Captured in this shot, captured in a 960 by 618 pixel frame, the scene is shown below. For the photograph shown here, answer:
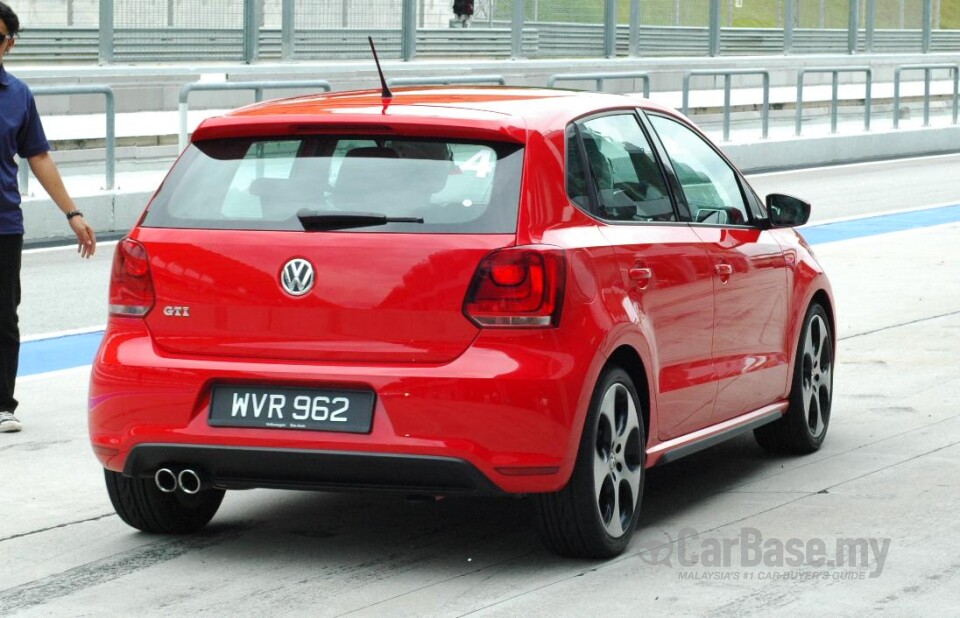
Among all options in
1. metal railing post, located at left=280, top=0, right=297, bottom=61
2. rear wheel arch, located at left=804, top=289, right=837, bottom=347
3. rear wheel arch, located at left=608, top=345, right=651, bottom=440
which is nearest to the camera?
rear wheel arch, located at left=608, top=345, right=651, bottom=440

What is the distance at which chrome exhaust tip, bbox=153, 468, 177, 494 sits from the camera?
5848 millimetres

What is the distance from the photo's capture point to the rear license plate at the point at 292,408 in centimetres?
560

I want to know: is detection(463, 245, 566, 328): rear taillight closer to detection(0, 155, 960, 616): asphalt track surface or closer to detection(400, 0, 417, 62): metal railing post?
detection(0, 155, 960, 616): asphalt track surface

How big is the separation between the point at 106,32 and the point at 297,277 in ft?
53.1

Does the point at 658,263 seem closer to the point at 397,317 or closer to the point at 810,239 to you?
the point at 397,317

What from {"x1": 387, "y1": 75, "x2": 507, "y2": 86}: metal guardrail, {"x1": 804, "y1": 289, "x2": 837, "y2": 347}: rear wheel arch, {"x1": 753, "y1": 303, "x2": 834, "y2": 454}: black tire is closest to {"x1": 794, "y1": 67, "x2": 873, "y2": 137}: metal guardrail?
{"x1": 387, "y1": 75, "x2": 507, "y2": 86}: metal guardrail

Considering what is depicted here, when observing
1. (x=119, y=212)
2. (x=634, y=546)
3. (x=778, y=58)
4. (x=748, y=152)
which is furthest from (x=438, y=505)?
(x=778, y=58)

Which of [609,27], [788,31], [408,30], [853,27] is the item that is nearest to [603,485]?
[408,30]

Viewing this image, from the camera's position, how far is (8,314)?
326 inches

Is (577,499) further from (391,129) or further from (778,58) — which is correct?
(778,58)

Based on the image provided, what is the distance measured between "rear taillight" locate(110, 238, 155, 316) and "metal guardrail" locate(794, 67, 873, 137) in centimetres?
2180

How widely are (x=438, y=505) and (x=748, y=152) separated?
65.9ft

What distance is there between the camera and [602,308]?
584 cm

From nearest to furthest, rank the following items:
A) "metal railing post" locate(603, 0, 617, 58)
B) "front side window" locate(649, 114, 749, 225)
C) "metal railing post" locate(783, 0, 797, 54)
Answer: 1. "front side window" locate(649, 114, 749, 225)
2. "metal railing post" locate(603, 0, 617, 58)
3. "metal railing post" locate(783, 0, 797, 54)
